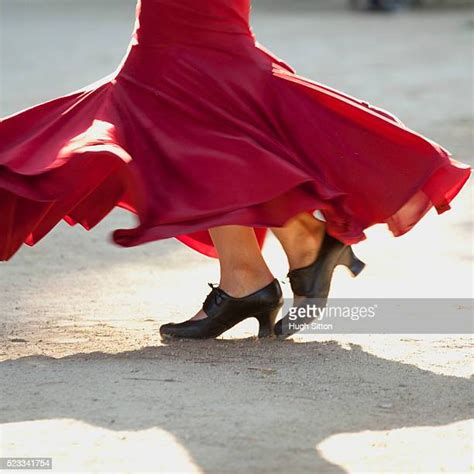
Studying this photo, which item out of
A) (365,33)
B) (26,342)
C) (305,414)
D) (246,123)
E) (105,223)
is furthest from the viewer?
(365,33)

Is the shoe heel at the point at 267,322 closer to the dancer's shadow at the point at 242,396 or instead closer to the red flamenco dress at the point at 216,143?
the dancer's shadow at the point at 242,396

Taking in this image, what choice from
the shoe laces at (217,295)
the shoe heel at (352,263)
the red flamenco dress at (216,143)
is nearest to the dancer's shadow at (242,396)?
the shoe laces at (217,295)

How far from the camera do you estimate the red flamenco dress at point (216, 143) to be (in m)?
3.06

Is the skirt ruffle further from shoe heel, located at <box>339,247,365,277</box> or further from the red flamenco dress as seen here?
shoe heel, located at <box>339,247,365,277</box>

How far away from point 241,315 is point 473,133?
13.1ft

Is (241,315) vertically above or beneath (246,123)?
beneath

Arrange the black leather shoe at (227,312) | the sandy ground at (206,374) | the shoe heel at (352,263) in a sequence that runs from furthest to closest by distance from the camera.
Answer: the shoe heel at (352,263) → the black leather shoe at (227,312) → the sandy ground at (206,374)

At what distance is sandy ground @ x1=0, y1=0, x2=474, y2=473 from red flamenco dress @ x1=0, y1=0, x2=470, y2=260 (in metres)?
0.32

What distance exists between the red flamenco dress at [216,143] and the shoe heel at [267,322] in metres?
0.25

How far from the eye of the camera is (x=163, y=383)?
2.94 meters

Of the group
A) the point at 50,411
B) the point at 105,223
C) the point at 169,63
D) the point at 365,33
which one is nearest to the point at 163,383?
the point at 50,411

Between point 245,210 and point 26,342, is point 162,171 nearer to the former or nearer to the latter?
point 245,210

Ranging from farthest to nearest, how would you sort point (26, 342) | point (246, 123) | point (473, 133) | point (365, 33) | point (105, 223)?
1. point (365, 33)
2. point (473, 133)
3. point (105, 223)
4. point (26, 342)
5. point (246, 123)

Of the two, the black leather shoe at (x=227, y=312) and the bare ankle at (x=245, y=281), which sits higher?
the bare ankle at (x=245, y=281)
